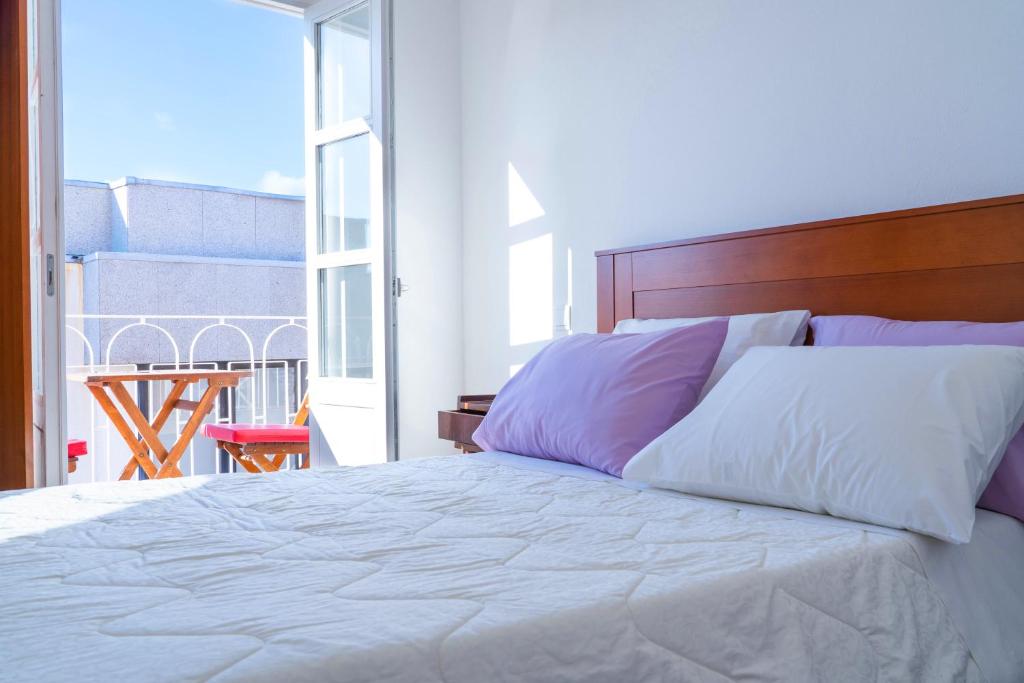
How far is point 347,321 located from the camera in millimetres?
3738

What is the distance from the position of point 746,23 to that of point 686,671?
2187 millimetres

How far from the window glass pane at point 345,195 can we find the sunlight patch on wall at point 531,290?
677 mm

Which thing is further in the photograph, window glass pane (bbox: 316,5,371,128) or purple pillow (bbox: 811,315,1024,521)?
window glass pane (bbox: 316,5,371,128)

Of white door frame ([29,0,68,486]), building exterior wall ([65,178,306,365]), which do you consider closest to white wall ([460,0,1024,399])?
white door frame ([29,0,68,486])

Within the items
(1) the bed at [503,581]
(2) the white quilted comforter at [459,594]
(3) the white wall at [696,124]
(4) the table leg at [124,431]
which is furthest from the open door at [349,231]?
(2) the white quilted comforter at [459,594]

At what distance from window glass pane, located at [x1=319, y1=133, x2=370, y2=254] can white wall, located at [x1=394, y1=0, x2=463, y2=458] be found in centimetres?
15

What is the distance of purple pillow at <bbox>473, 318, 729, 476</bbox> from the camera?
196cm

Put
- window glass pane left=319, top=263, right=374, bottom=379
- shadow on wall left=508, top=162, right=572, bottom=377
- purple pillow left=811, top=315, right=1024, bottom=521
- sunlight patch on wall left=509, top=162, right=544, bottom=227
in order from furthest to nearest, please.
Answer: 1. window glass pane left=319, top=263, right=374, bottom=379
2. sunlight patch on wall left=509, top=162, right=544, bottom=227
3. shadow on wall left=508, top=162, right=572, bottom=377
4. purple pillow left=811, top=315, right=1024, bottom=521

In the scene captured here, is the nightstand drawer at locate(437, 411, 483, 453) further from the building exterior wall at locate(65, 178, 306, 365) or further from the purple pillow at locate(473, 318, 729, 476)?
the building exterior wall at locate(65, 178, 306, 365)

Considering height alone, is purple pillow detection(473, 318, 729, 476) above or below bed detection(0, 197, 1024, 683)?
above

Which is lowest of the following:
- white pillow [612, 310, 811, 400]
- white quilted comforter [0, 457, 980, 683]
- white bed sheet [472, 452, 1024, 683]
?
white bed sheet [472, 452, 1024, 683]

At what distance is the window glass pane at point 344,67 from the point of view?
366cm

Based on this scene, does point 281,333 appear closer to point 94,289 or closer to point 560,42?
point 94,289

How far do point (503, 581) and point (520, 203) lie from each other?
2602 millimetres
